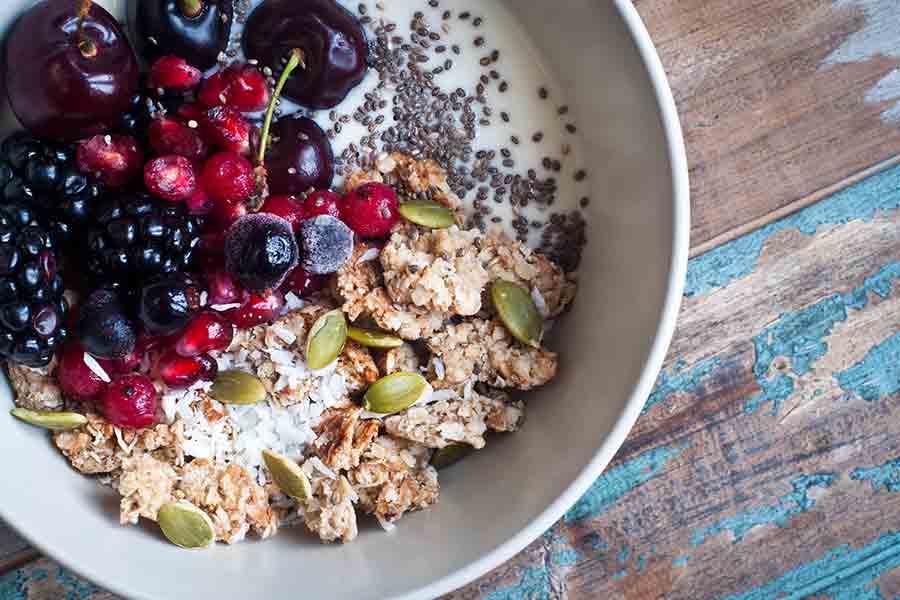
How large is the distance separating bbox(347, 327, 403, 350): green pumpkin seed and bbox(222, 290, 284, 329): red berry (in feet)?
0.38

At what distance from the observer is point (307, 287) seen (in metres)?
1.26

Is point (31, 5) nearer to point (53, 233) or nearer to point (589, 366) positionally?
point (53, 233)

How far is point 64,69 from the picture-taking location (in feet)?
3.62

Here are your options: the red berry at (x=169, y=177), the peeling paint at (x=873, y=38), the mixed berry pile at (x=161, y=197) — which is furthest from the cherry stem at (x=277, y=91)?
the peeling paint at (x=873, y=38)

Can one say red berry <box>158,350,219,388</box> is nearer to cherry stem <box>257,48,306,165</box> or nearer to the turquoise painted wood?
cherry stem <box>257,48,306,165</box>

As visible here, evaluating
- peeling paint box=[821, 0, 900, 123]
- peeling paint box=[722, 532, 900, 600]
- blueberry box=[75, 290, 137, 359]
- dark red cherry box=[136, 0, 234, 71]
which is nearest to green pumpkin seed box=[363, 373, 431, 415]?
blueberry box=[75, 290, 137, 359]

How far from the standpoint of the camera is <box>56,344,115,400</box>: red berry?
3.79 feet

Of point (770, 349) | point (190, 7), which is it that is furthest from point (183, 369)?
point (770, 349)

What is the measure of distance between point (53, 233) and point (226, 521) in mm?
462

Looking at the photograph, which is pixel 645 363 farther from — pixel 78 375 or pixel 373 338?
pixel 78 375

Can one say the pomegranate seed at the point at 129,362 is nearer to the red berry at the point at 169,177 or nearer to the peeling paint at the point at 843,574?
the red berry at the point at 169,177

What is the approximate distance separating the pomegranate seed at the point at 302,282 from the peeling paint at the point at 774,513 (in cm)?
74

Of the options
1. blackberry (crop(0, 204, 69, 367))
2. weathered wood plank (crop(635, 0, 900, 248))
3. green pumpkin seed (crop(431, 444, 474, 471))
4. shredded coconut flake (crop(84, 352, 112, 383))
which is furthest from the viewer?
weathered wood plank (crop(635, 0, 900, 248))

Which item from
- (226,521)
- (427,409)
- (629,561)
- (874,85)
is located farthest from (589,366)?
(874,85)
